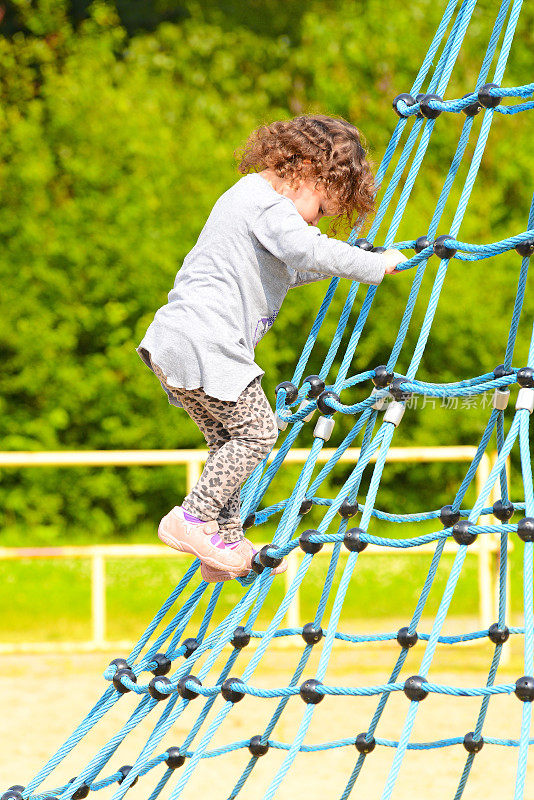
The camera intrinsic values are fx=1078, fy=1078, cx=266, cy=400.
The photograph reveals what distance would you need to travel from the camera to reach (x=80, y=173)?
757cm

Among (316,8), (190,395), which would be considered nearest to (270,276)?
(190,395)

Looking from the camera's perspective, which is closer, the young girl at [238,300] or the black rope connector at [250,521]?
the young girl at [238,300]

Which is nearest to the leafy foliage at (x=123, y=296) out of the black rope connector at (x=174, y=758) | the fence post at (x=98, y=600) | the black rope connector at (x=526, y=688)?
the fence post at (x=98, y=600)

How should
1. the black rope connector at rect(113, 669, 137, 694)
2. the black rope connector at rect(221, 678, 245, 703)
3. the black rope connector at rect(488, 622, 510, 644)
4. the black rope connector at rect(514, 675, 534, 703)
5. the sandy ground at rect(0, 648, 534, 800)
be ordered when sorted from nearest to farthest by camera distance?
the black rope connector at rect(514, 675, 534, 703)
the black rope connector at rect(221, 678, 245, 703)
the black rope connector at rect(113, 669, 137, 694)
the black rope connector at rect(488, 622, 510, 644)
the sandy ground at rect(0, 648, 534, 800)

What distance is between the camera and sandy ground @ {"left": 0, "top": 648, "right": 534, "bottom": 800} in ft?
11.3

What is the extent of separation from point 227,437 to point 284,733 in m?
1.96

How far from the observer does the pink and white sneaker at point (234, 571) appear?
2254mm

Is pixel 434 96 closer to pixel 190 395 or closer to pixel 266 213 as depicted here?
pixel 266 213

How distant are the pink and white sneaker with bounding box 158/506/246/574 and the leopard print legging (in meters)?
0.02

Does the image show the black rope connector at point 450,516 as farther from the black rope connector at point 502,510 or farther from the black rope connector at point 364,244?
the black rope connector at point 364,244

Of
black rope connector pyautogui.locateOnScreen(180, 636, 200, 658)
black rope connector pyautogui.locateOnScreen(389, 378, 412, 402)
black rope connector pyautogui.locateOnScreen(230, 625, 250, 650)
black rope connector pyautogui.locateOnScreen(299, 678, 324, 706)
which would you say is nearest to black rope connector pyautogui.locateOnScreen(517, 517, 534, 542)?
black rope connector pyautogui.locateOnScreen(389, 378, 412, 402)

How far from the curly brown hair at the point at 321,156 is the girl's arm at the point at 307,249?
9cm

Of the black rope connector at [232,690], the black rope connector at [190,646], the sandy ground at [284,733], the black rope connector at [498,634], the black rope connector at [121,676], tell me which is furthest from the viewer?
the sandy ground at [284,733]

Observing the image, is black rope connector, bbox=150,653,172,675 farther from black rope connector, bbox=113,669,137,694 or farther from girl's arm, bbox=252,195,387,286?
girl's arm, bbox=252,195,387,286
